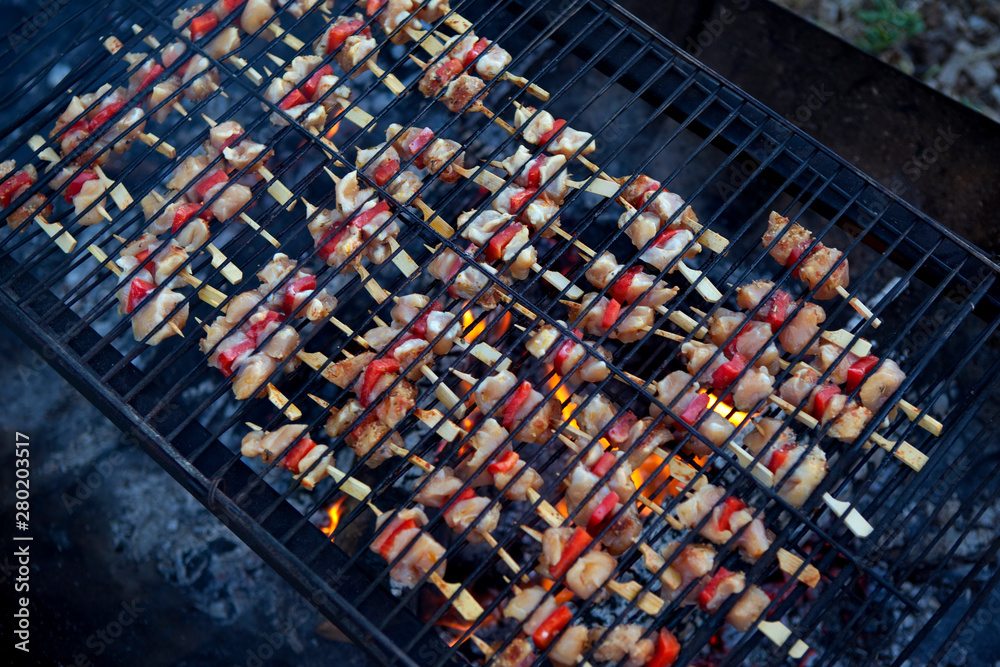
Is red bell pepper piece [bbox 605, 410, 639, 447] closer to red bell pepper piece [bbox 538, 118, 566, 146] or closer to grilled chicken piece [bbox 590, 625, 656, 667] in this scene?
grilled chicken piece [bbox 590, 625, 656, 667]

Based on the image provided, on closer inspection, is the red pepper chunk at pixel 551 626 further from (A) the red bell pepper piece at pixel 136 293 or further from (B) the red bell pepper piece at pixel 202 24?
(B) the red bell pepper piece at pixel 202 24

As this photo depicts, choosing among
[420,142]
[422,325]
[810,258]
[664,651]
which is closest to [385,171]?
[420,142]

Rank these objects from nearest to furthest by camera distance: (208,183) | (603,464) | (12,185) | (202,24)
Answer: (603,464) → (208,183) → (12,185) → (202,24)

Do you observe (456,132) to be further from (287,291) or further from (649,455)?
(649,455)

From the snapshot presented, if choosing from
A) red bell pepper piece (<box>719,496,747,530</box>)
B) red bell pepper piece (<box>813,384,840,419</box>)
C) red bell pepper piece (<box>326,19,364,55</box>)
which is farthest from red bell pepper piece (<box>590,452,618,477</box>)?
red bell pepper piece (<box>326,19,364,55</box>)

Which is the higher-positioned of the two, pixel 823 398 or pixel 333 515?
pixel 823 398

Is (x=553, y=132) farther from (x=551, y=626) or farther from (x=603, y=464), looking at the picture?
(x=551, y=626)

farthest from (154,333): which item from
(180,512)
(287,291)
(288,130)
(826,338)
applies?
(826,338)
